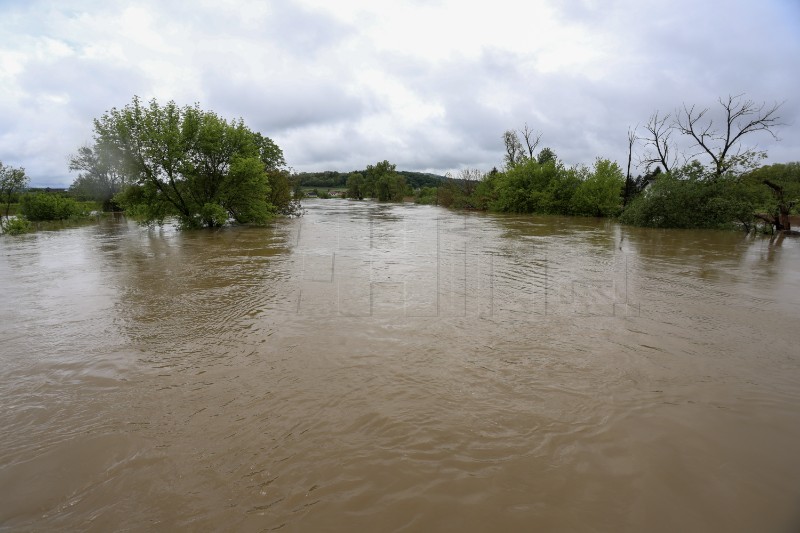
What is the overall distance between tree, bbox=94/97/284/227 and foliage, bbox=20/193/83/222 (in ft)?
50.8

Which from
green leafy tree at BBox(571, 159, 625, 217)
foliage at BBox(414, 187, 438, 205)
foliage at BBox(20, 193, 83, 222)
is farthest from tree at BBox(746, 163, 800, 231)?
foliage at BBox(414, 187, 438, 205)

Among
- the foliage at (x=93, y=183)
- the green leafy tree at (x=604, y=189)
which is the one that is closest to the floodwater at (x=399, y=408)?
the green leafy tree at (x=604, y=189)

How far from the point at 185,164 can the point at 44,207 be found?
64.7 ft

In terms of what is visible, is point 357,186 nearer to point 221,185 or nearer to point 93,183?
point 93,183

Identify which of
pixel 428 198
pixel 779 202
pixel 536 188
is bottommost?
pixel 779 202

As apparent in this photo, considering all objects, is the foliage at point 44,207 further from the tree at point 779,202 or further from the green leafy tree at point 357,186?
the green leafy tree at point 357,186

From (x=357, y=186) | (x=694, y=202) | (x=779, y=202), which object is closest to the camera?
(x=779, y=202)

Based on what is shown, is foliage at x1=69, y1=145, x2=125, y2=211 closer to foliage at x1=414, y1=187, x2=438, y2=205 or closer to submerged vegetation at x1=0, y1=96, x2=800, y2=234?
submerged vegetation at x1=0, y1=96, x2=800, y2=234

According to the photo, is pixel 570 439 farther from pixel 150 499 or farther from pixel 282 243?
pixel 282 243

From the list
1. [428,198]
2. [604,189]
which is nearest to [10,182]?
[604,189]

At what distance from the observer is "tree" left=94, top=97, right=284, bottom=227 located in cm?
2105

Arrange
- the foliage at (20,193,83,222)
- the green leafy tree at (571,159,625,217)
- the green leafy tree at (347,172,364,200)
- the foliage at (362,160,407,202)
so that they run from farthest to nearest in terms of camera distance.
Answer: the green leafy tree at (347,172,364,200)
the foliage at (362,160,407,202)
the green leafy tree at (571,159,625,217)
the foliage at (20,193,83,222)

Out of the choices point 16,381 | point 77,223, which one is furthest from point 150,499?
point 77,223

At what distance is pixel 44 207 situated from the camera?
31625mm
